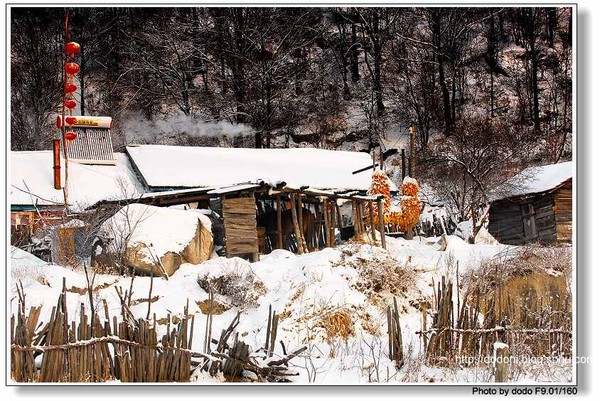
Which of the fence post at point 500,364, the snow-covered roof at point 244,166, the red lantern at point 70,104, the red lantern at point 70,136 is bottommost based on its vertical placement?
the fence post at point 500,364

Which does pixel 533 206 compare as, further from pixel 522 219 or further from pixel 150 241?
pixel 150 241

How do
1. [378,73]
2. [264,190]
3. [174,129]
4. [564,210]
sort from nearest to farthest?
[264,190] → [564,210] → [378,73] → [174,129]

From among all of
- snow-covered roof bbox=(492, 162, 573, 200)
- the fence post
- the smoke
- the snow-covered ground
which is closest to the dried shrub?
the snow-covered ground

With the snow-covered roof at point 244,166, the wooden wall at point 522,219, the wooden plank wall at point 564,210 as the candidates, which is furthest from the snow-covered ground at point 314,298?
the wooden wall at point 522,219

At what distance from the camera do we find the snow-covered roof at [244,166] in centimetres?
1673

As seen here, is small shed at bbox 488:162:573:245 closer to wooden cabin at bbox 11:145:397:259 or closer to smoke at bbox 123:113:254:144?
wooden cabin at bbox 11:145:397:259

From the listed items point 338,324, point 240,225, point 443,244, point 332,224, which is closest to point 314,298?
point 338,324

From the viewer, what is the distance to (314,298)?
10.9m

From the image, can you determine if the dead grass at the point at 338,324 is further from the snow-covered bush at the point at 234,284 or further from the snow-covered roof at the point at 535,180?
the snow-covered roof at the point at 535,180

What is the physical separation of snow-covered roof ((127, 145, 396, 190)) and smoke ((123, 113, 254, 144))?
1076 mm

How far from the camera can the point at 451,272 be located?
40.2ft

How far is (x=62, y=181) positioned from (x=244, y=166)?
4345 millimetres

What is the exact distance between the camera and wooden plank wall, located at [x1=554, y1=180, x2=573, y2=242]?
50.7 feet

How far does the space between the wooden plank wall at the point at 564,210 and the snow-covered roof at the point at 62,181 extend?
8397 millimetres
